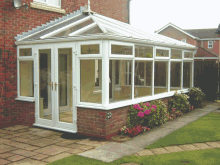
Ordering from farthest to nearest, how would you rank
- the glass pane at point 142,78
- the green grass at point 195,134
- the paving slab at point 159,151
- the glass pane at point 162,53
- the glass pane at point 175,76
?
the glass pane at point 175,76 < the glass pane at point 162,53 < the glass pane at point 142,78 < the green grass at point 195,134 < the paving slab at point 159,151

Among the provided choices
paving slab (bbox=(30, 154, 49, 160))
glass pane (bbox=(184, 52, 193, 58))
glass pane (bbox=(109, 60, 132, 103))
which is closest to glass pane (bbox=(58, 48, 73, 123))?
glass pane (bbox=(109, 60, 132, 103))

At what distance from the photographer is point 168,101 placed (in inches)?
371

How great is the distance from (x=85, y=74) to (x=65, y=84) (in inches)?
27.7

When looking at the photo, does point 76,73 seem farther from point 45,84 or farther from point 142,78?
point 142,78

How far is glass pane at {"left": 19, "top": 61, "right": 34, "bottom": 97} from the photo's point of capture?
780 cm

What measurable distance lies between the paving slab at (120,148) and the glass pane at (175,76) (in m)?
4.57

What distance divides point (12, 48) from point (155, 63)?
453 cm

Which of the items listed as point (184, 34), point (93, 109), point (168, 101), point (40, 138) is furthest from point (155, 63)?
point (184, 34)

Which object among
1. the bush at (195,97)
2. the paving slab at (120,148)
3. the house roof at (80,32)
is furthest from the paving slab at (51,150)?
the bush at (195,97)

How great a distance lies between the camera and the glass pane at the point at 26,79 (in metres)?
7.80

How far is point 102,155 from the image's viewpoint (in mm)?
5195

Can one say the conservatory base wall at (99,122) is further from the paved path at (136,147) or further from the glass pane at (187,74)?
the glass pane at (187,74)

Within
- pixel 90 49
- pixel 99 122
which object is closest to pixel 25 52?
pixel 90 49

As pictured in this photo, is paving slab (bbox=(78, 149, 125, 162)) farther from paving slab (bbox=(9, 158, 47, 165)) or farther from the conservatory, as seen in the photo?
the conservatory
